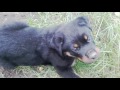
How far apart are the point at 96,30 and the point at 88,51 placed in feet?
3.42

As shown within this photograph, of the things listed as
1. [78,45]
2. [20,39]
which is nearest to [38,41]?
[20,39]

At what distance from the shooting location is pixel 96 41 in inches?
238

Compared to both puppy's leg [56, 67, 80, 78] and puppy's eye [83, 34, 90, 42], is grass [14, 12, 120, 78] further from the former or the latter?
puppy's eye [83, 34, 90, 42]

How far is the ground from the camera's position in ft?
18.9

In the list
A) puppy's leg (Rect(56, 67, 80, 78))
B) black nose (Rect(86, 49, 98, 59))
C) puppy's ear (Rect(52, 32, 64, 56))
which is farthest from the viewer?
puppy's leg (Rect(56, 67, 80, 78))

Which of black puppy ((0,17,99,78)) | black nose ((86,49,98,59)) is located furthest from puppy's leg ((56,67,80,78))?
black nose ((86,49,98,59))

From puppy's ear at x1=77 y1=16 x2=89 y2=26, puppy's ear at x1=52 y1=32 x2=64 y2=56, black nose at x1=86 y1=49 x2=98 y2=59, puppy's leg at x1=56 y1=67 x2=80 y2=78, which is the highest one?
puppy's ear at x1=77 y1=16 x2=89 y2=26

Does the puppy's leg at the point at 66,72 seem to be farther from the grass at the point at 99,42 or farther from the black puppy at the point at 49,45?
the grass at the point at 99,42

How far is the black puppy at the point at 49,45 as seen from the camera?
5227 millimetres

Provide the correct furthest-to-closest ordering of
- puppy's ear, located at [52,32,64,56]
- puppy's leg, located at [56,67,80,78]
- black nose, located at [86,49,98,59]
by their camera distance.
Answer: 1. puppy's leg, located at [56,67,80,78]
2. puppy's ear, located at [52,32,64,56]
3. black nose, located at [86,49,98,59]

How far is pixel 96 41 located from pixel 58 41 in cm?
95

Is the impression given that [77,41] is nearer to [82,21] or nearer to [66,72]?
[82,21]

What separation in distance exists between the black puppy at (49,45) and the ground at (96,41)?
5.5 inches

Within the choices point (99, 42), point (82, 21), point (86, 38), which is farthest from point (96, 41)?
point (86, 38)
